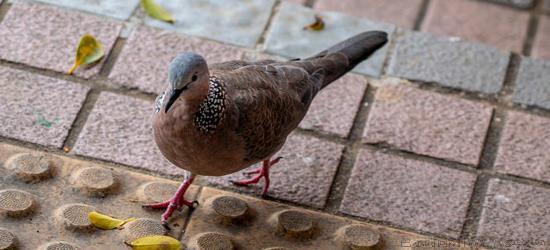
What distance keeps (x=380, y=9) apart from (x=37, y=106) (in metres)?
1.89

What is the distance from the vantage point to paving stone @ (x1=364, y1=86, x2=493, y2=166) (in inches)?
162

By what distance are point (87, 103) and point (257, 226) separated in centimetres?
102

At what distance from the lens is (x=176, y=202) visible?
11.9 ft

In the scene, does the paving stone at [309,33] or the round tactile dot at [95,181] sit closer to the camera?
the round tactile dot at [95,181]

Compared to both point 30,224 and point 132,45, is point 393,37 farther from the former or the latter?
point 30,224

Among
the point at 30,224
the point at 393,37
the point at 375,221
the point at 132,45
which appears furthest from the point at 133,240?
the point at 393,37

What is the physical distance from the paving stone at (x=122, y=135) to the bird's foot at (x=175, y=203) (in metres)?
0.22

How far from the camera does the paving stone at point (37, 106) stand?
389 centimetres

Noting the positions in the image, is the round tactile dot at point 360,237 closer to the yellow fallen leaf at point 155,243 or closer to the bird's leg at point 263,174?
the bird's leg at point 263,174

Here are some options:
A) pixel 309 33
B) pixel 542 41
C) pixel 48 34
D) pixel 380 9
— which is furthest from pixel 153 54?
pixel 542 41

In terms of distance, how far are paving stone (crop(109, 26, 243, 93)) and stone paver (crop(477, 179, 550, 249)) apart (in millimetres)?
1398

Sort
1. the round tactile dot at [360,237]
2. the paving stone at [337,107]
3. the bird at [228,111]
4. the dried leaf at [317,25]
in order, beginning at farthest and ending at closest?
the dried leaf at [317,25], the paving stone at [337,107], the round tactile dot at [360,237], the bird at [228,111]

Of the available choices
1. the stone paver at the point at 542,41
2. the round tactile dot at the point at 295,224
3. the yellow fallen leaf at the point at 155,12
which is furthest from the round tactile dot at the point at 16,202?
the stone paver at the point at 542,41

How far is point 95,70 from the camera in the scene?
4254 millimetres
